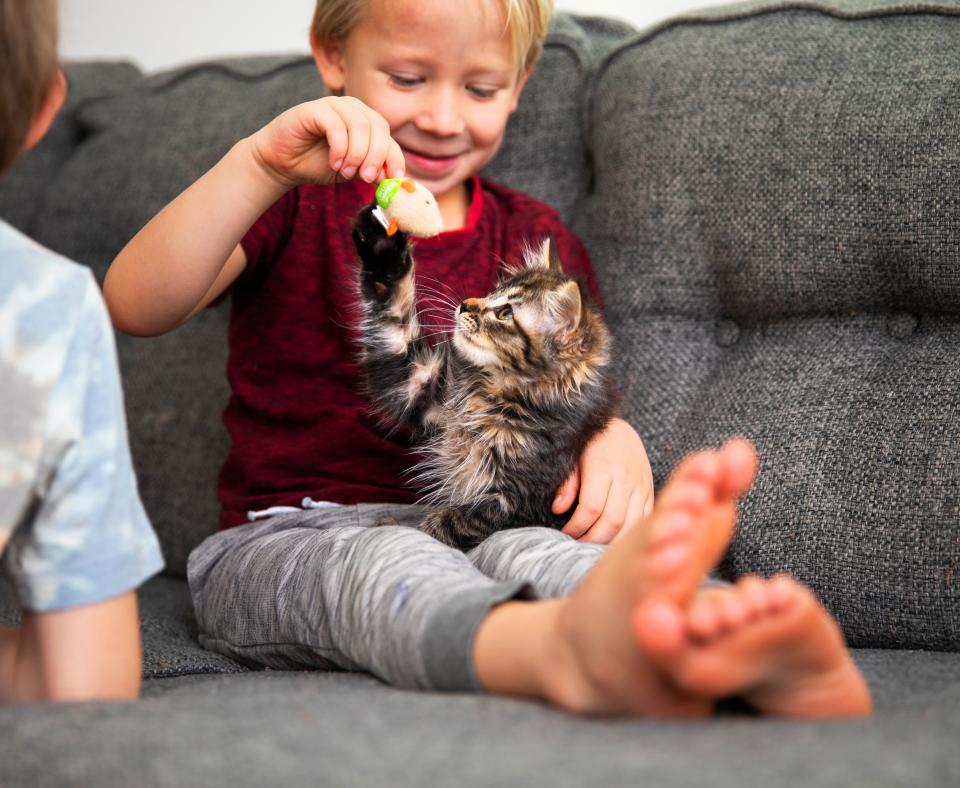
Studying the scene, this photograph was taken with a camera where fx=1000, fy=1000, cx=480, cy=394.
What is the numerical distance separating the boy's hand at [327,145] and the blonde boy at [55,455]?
0.35m

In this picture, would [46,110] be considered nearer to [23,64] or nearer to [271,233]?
[23,64]

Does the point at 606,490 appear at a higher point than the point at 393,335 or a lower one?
lower

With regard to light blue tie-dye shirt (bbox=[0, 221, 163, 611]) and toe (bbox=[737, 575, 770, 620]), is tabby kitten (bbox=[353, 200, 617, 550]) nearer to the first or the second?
light blue tie-dye shirt (bbox=[0, 221, 163, 611])

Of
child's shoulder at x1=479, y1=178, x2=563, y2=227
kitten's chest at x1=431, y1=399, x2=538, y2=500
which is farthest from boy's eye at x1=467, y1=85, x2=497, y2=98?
kitten's chest at x1=431, y1=399, x2=538, y2=500

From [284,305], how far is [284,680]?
2.20 feet

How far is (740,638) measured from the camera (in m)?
0.75

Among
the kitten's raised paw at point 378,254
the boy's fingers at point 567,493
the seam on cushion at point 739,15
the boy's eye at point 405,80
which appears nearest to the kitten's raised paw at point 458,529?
→ the boy's fingers at point 567,493

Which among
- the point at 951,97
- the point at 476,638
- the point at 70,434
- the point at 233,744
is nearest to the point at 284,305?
the point at 70,434

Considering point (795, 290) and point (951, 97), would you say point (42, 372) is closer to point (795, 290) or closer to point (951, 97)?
point (795, 290)

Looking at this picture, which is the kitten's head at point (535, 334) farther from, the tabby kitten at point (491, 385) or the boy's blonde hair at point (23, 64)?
the boy's blonde hair at point (23, 64)

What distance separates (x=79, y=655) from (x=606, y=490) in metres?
Answer: 0.74

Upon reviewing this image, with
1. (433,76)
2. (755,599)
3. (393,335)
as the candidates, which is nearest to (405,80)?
(433,76)

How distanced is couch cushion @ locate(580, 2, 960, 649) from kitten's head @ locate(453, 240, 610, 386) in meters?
0.25

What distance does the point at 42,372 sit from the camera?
885mm
